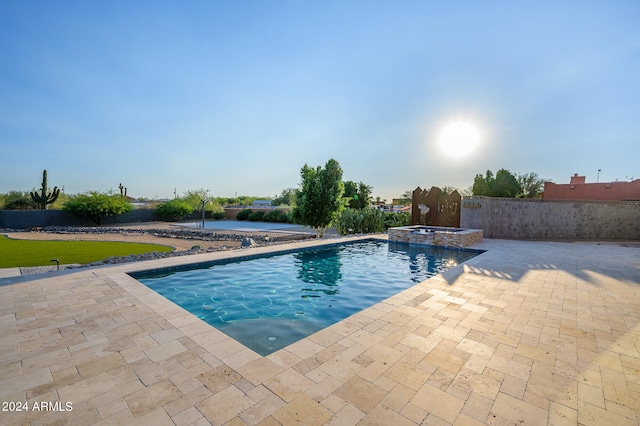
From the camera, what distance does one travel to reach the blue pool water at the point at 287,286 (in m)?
4.47

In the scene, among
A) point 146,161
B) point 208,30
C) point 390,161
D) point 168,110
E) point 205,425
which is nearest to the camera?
point 205,425

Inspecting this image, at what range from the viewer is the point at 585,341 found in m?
3.32

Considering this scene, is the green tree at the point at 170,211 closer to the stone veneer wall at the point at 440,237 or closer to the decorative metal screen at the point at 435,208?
the decorative metal screen at the point at 435,208

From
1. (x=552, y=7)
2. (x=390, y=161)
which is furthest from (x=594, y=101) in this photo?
(x=390, y=161)

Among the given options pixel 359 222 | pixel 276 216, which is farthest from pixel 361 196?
pixel 359 222

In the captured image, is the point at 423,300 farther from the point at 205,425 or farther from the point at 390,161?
the point at 390,161

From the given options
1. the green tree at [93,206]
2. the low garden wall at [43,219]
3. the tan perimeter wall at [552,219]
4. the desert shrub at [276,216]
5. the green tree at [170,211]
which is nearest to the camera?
the tan perimeter wall at [552,219]

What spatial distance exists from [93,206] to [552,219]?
104 ft

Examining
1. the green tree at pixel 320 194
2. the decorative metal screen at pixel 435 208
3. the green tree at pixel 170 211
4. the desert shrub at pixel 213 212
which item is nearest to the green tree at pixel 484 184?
the decorative metal screen at pixel 435 208

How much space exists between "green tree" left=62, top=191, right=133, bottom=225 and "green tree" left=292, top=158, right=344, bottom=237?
19741mm

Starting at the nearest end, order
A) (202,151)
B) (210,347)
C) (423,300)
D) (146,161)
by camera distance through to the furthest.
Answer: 1. (210,347)
2. (423,300)
3. (202,151)
4. (146,161)

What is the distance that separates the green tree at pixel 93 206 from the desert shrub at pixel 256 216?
Result: 12108 millimetres

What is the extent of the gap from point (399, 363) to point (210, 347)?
2.01 metres

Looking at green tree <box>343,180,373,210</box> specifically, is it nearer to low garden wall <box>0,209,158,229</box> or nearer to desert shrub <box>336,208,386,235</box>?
desert shrub <box>336,208,386,235</box>
